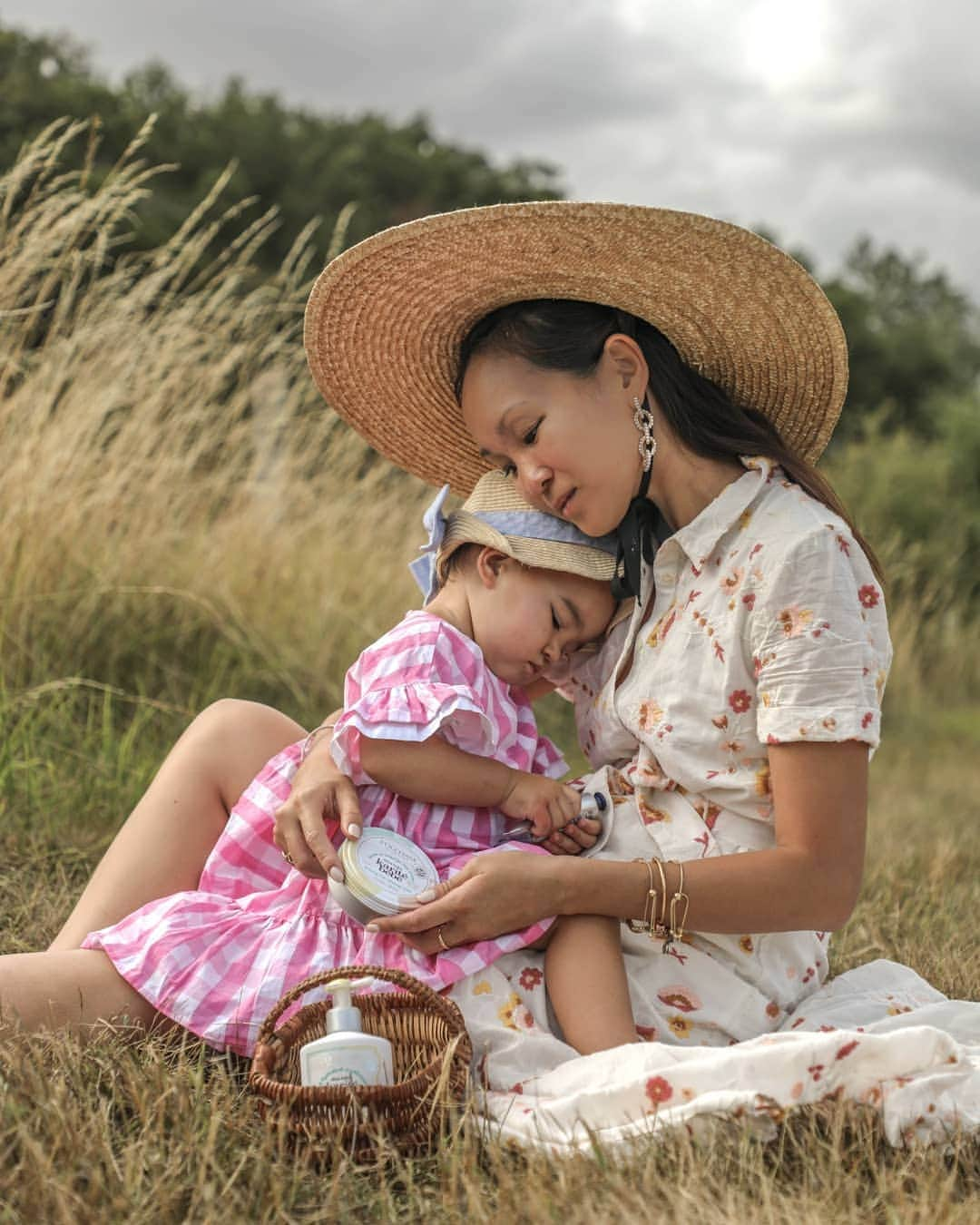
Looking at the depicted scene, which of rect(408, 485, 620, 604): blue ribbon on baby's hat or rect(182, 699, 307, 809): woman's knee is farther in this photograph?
rect(182, 699, 307, 809): woman's knee

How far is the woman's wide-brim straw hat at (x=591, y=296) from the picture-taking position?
2180 mm

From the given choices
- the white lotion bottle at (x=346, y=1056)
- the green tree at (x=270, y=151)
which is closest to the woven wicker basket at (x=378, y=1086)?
the white lotion bottle at (x=346, y=1056)

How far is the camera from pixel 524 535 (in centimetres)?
229

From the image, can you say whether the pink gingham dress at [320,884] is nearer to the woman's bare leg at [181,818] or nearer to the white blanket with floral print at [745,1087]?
the woman's bare leg at [181,818]

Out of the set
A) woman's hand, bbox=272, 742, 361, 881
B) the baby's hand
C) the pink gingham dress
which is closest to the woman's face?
the pink gingham dress

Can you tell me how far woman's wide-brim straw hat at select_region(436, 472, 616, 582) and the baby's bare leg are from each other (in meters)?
0.59

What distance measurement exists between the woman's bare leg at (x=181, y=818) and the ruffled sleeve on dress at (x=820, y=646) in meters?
0.94

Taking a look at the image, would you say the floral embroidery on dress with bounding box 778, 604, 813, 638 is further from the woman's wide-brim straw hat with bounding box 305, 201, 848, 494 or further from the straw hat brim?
the woman's wide-brim straw hat with bounding box 305, 201, 848, 494

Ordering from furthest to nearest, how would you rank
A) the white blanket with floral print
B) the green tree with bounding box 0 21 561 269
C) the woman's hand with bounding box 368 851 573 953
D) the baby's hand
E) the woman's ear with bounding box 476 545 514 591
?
the green tree with bounding box 0 21 561 269 → the woman's ear with bounding box 476 545 514 591 → the baby's hand → the woman's hand with bounding box 368 851 573 953 → the white blanket with floral print

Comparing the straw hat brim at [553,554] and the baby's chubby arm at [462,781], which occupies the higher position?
the straw hat brim at [553,554]

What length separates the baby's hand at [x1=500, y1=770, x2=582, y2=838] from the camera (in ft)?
7.00

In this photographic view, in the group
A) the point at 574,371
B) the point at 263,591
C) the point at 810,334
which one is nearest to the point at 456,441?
the point at 574,371

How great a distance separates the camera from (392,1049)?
75.5 inches

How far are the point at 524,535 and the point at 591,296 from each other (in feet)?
1.40
